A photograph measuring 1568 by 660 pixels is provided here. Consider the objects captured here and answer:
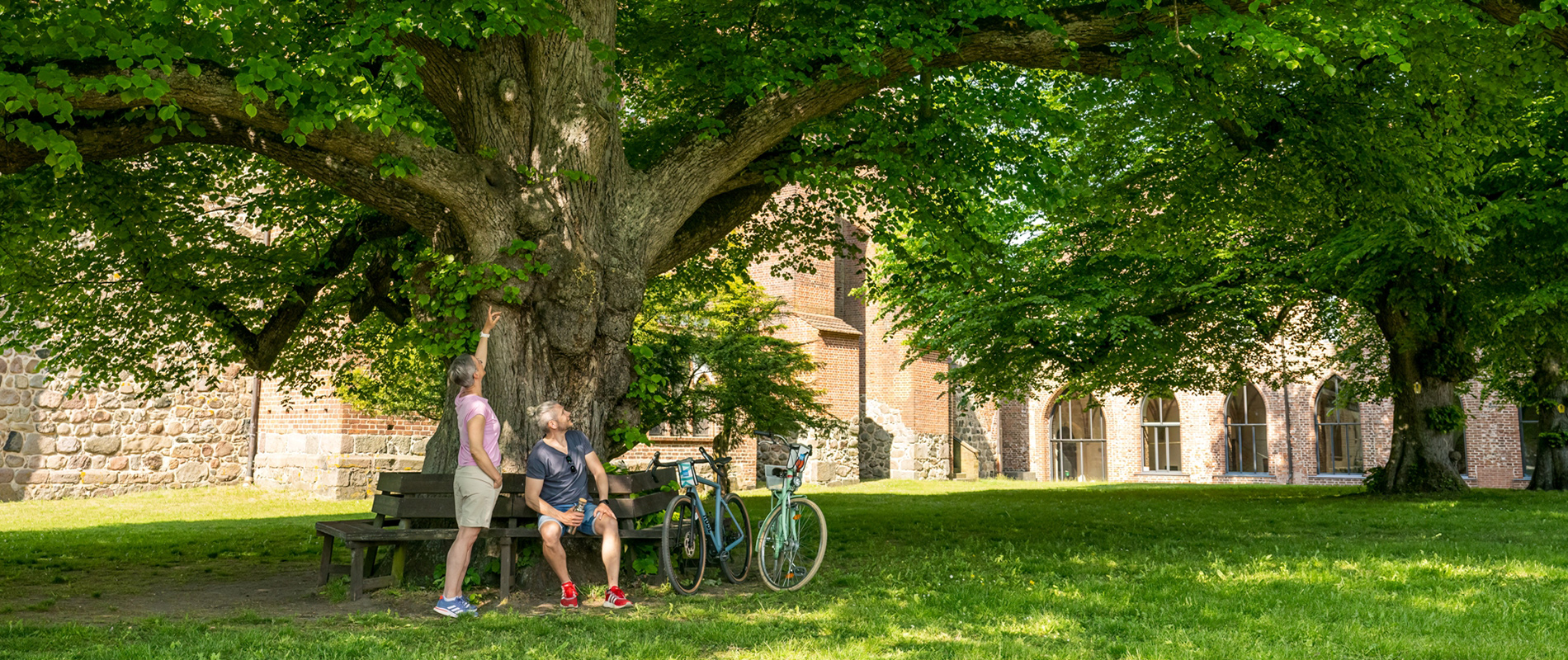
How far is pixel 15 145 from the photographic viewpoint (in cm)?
654

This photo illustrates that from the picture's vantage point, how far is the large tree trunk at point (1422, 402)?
17297mm

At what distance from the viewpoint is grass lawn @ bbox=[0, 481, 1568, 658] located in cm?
513

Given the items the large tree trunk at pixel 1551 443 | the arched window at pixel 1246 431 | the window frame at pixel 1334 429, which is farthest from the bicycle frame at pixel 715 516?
the arched window at pixel 1246 431

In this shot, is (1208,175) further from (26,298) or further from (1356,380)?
(1356,380)

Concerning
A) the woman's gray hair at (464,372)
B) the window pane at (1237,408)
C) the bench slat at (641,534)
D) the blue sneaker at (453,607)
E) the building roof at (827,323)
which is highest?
the building roof at (827,323)

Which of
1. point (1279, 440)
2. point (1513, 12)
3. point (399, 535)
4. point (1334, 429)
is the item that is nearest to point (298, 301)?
point (399, 535)

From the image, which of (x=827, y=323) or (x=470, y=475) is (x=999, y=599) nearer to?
(x=470, y=475)

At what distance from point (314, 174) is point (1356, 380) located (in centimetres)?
2339

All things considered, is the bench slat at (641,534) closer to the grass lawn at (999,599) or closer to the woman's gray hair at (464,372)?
the grass lawn at (999,599)

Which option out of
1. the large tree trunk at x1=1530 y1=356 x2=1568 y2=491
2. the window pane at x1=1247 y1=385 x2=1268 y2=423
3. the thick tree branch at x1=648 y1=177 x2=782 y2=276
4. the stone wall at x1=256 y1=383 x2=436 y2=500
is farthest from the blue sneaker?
the window pane at x1=1247 y1=385 x2=1268 y2=423

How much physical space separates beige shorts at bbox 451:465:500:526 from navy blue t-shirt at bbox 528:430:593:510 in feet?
0.98

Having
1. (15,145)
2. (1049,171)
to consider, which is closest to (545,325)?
(15,145)

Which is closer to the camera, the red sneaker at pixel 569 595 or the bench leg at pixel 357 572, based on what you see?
the red sneaker at pixel 569 595

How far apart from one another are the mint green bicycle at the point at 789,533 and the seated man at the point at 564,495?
106cm
